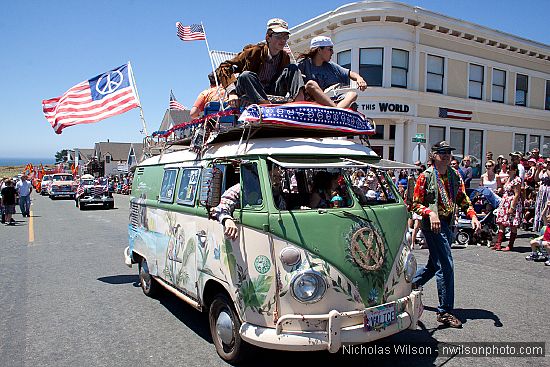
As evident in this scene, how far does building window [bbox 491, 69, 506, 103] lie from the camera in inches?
961

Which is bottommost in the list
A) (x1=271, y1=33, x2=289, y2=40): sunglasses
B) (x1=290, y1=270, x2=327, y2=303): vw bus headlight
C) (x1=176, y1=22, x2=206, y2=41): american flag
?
(x1=290, y1=270, x2=327, y2=303): vw bus headlight

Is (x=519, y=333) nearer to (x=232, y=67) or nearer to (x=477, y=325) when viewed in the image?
(x=477, y=325)

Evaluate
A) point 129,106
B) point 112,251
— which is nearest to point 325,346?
point 129,106

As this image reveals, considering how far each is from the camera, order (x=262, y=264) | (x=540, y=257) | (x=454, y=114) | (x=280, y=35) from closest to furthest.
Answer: (x=262, y=264) < (x=280, y=35) < (x=540, y=257) < (x=454, y=114)

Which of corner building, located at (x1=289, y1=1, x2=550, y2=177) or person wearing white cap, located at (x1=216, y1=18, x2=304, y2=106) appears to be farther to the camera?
corner building, located at (x1=289, y1=1, x2=550, y2=177)

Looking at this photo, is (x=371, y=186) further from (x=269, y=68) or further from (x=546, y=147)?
(x=546, y=147)

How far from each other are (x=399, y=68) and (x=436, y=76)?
256 centimetres

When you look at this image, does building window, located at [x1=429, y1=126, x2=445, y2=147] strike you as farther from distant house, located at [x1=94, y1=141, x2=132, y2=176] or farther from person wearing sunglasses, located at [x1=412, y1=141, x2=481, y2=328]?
distant house, located at [x1=94, y1=141, x2=132, y2=176]

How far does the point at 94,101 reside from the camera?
26.9 feet

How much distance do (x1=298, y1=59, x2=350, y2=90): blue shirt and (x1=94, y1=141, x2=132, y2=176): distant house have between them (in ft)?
244

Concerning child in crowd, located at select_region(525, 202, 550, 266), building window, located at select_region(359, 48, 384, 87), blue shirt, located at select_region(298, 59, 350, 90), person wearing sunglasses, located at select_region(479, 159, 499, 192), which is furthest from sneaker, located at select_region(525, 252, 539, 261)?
building window, located at select_region(359, 48, 384, 87)

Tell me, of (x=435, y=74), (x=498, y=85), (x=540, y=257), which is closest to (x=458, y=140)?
(x=435, y=74)

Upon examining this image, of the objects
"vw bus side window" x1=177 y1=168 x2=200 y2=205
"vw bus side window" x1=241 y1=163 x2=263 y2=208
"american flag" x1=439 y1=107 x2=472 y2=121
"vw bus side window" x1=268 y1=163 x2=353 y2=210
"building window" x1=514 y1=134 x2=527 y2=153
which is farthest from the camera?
"building window" x1=514 y1=134 x2=527 y2=153

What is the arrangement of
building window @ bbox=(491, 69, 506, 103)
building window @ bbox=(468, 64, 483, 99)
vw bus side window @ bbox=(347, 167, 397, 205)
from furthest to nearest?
building window @ bbox=(491, 69, 506, 103) → building window @ bbox=(468, 64, 483, 99) → vw bus side window @ bbox=(347, 167, 397, 205)
